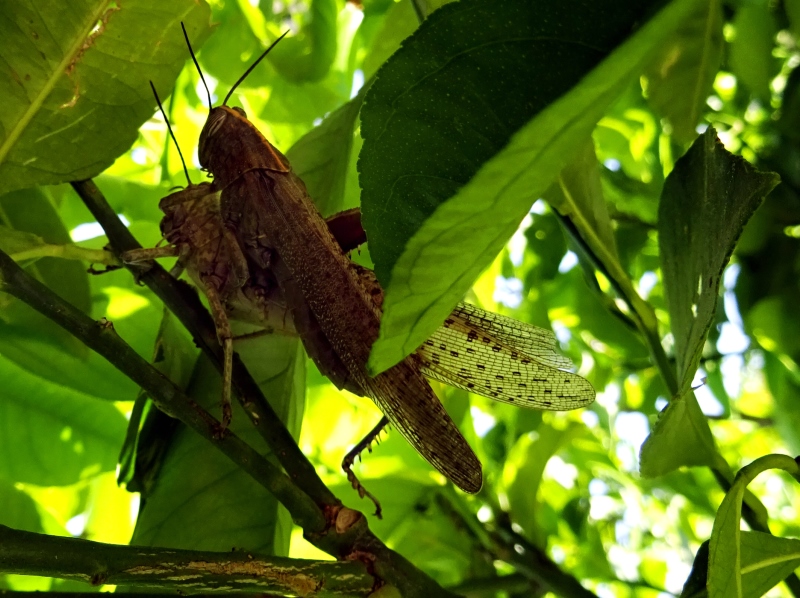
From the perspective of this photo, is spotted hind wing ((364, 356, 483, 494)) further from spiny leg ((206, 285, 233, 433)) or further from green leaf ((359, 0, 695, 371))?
green leaf ((359, 0, 695, 371))

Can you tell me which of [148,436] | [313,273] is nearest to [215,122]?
[313,273]

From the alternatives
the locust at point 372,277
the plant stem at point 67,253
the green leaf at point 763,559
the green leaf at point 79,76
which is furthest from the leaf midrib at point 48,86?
the green leaf at point 763,559

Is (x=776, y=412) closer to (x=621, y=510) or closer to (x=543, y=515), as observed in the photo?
(x=543, y=515)

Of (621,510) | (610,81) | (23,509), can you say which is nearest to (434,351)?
(23,509)

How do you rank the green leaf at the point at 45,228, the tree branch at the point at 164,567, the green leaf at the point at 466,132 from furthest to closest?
the green leaf at the point at 45,228
the tree branch at the point at 164,567
the green leaf at the point at 466,132

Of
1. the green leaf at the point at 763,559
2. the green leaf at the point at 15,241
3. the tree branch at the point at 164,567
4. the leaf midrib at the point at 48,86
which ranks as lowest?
the tree branch at the point at 164,567

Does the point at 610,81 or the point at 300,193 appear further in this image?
the point at 300,193

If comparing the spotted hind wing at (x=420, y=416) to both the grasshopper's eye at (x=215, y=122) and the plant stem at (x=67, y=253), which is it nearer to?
the plant stem at (x=67, y=253)

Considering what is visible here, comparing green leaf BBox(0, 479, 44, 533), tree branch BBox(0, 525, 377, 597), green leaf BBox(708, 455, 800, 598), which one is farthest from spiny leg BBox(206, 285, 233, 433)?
green leaf BBox(708, 455, 800, 598)
